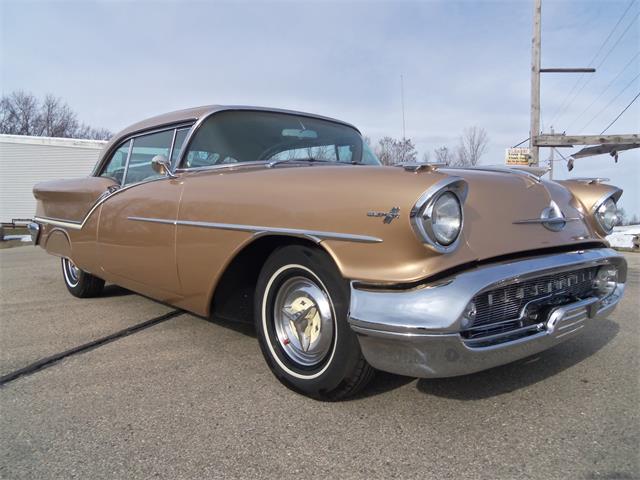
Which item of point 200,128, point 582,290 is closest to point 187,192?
point 200,128

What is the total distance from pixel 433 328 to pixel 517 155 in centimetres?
1310

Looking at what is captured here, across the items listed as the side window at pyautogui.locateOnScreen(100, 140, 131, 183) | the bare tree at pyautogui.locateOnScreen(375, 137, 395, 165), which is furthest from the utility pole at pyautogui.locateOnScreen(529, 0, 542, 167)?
the side window at pyautogui.locateOnScreen(100, 140, 131, 183)

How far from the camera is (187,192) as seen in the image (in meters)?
2.84

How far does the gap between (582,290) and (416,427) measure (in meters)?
1.13

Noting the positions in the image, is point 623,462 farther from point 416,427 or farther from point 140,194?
point 140,194

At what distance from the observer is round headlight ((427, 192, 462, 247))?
5.99 ft

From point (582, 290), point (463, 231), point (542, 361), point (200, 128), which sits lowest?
point (542, 361)

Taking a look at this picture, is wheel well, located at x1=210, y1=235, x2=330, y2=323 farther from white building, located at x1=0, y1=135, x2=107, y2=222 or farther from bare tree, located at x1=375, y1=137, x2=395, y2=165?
white building, located at x1=0, y1=135, x2=107, y2=222

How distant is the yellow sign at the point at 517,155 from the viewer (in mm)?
13004

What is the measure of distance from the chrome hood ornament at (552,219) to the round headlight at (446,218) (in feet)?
1.40

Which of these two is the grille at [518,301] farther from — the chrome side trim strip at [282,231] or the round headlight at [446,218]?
the chrome side trim strip at [282,231]

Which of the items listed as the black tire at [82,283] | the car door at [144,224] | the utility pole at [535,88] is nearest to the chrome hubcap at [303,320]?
the car door at [144,224]

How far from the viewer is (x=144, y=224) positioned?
315 centimetres

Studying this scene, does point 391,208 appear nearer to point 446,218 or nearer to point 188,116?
point 446,218
